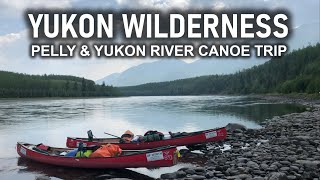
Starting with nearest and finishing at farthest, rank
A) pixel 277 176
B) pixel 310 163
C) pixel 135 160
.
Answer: pixel 277 176
pixel 310 163
pixel 135 160

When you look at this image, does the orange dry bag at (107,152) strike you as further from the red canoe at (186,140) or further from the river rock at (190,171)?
the river rock at (190,171)

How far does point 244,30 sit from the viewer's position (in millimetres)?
30547

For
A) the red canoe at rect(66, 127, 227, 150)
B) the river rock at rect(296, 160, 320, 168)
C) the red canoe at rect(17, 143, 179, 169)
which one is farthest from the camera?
the red canoe at rect(66, 127, 227, 150)

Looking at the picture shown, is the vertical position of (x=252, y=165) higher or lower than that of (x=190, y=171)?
higher

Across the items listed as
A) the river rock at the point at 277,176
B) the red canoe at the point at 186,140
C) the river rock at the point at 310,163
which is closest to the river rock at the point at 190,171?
the river rock at the point at 277,176

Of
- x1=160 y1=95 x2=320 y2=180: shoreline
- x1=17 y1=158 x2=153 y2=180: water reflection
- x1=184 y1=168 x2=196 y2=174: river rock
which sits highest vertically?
x1=160 y1=95 x2=320 y2=180: shoreline

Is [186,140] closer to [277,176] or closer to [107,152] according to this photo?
[107,152]

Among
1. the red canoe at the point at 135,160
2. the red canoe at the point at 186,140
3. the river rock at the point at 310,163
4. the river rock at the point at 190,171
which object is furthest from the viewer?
the red canoe at the point at 186,140

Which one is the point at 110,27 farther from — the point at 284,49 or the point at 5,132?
the point at 5,132

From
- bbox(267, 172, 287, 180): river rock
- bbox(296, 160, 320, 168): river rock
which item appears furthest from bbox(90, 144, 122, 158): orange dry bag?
bbox(296, 160, 320, 168): river rock

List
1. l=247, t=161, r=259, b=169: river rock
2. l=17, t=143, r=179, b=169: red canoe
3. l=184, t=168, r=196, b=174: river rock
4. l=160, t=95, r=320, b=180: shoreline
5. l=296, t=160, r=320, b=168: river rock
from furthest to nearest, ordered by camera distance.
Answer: l=17, t=143, r=179, b=169: red canoe < l=184, t=168, r=196, b=174: river rock < l=247, t=161, r=259, b=169: river rock < l=296, t=160, r=320, b=168: river rock < l=160, t=95, r=320, b=180: shoreline

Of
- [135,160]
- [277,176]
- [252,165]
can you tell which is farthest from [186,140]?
[277,176]

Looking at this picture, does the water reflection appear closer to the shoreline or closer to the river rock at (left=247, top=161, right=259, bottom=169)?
the shoreline

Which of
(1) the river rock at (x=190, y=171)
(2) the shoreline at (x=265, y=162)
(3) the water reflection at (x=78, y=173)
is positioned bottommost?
(3) the water reflection at (x=78, y=173)
